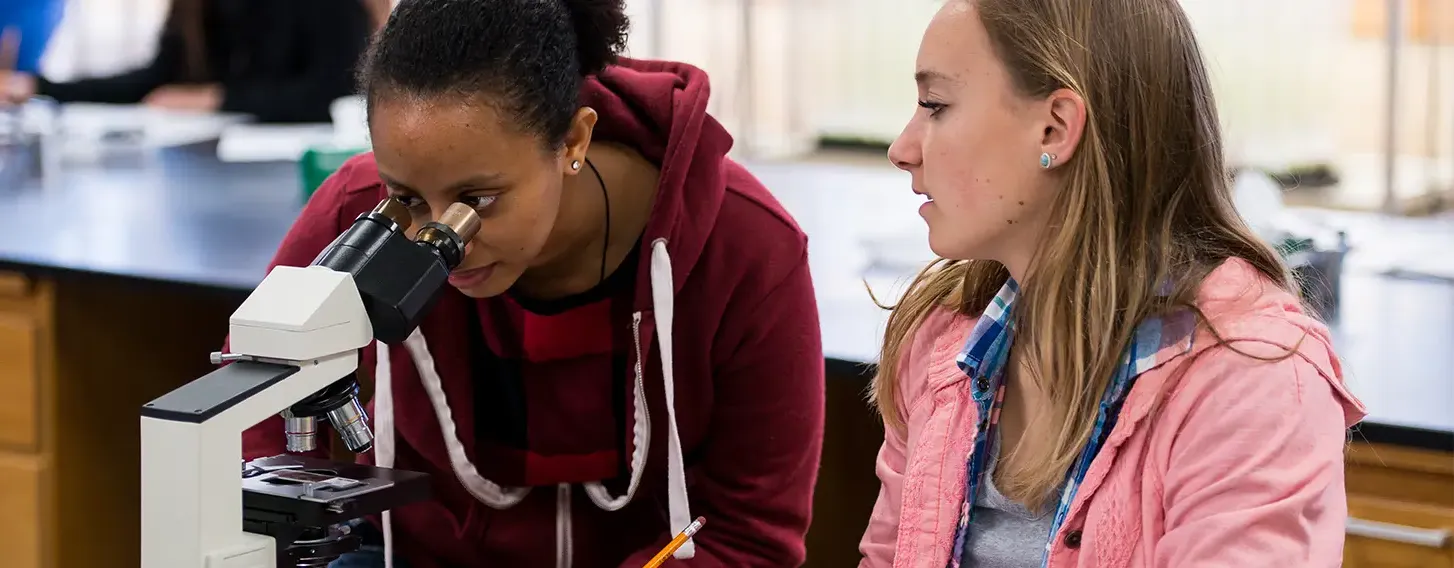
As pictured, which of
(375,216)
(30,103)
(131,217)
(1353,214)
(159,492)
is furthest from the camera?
(30,103)

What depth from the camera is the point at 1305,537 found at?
42.0 inches

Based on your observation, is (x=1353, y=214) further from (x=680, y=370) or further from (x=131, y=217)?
(x=131, y=217)

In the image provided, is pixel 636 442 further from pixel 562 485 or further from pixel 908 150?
pixel 908 150

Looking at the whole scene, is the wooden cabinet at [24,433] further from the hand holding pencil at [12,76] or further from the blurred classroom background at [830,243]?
the hand holding pencil at [12,76]

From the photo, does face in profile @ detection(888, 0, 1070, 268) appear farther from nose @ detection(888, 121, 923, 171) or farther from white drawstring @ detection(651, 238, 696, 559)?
white drawstring @ detection(651, 238, 696, 559)

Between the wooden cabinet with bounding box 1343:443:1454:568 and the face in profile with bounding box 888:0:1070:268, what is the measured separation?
57 cm

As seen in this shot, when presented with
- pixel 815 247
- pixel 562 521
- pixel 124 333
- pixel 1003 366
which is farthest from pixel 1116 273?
pixel 124 333

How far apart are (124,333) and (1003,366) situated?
1.57 m

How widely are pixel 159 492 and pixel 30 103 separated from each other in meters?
2.71

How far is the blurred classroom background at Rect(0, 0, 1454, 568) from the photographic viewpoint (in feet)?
5.79

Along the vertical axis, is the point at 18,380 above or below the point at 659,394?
below

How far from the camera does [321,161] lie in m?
2.46

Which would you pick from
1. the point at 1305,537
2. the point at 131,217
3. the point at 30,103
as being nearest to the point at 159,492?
the point at 1305,537

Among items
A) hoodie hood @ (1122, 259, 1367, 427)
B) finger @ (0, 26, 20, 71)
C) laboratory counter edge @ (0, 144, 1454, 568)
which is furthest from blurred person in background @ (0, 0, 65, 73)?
hoodie hood @ (1122, 259, 1367, 427)
